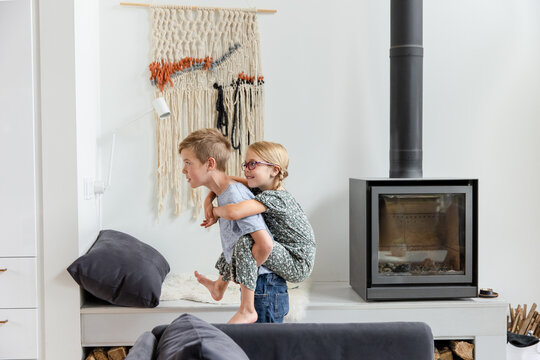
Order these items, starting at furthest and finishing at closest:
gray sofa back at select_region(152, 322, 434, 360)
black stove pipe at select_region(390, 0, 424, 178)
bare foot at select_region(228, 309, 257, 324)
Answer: black stove pipe at select_region(390, 0, 424, 178), bare foot at select_region(228, 309, 257, 324), gray sofa back at select_region(152, 322, 434, 360)

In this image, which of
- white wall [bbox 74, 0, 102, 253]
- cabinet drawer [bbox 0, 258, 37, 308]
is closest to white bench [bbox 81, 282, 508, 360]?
cabinet drawer [bbox 0, 258, 37, 308]

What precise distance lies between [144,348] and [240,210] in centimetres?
74

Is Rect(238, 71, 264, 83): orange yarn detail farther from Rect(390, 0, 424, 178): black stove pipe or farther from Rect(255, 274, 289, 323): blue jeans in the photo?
Rect(255, 274, 289, 323): blue jeans

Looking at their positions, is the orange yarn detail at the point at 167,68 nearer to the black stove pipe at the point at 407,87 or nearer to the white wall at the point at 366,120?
the white wall at the point at 366,120

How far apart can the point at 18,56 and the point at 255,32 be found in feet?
4.40

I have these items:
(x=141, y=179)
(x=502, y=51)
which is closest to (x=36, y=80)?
(x=141, y=179)

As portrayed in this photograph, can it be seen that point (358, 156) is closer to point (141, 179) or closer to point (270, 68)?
point (270, 68)

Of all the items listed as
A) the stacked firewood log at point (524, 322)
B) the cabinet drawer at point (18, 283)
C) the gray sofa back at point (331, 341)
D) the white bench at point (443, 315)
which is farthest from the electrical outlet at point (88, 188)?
the stacked firewood log at point (524, 322)

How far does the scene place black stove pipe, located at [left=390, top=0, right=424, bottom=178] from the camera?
11.1ft

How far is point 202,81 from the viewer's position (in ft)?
11.9

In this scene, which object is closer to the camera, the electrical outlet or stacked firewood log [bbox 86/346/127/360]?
stacked firewood log [bbox 86/346/127/360]

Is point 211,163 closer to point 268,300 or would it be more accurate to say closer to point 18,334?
point 268,300

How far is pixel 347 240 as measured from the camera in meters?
3.75

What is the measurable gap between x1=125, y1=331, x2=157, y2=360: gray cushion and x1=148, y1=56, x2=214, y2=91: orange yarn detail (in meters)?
2.03
